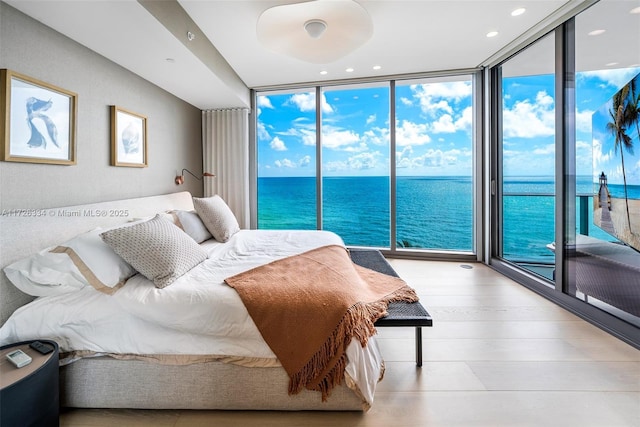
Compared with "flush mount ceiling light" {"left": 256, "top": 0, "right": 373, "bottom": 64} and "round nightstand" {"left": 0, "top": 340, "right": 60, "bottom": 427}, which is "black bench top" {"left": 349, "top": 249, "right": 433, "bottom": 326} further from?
"flush mount ceiling light" {"left": 256, "top": 0, "right": 373, "bottom": 64}

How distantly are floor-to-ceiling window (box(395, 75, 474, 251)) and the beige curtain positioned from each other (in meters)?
2.28

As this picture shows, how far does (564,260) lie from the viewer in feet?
8.41

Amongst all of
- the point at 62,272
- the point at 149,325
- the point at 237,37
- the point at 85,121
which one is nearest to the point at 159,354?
the point at 149,325

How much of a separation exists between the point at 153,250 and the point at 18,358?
650 mm

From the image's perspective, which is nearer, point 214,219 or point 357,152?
point 214,219

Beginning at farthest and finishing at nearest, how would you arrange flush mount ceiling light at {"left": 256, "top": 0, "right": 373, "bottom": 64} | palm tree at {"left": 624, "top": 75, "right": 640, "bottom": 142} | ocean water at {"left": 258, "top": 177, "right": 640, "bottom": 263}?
ocean water at {"left": 258, "top": 177, "right": 640, "bottom": 263} < palm tree at {"left": 624, "top": 75, "right": 640, "bottom": 142} < flush mount ceiling light at {"left": 256, "top": 0, "right": 373, "bottom": 64}

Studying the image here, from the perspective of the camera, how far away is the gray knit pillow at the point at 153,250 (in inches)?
59.2

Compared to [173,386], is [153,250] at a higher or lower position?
higher

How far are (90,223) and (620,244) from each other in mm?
3931

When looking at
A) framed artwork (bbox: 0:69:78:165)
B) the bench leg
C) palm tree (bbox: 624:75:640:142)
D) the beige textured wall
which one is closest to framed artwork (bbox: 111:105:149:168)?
the beige textured wall

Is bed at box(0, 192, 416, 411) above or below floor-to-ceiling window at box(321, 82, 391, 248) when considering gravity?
below

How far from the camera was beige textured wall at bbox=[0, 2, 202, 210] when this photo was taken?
5.47 feet

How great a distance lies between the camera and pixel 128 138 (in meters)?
2.60

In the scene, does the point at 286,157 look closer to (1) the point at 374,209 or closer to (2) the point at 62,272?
(1) the point at 374,209
